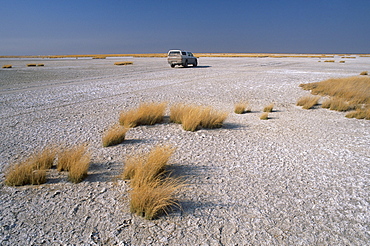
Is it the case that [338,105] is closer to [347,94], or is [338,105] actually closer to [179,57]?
[347,94]

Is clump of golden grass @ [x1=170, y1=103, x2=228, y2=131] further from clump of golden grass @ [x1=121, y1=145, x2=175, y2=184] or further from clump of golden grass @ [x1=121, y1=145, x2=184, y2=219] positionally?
clump of golden grass @ [x1=121, y1=145, x2=184, y2=219]

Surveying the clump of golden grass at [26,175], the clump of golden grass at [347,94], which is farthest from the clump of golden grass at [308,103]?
the clump of golden grass at [26,175]

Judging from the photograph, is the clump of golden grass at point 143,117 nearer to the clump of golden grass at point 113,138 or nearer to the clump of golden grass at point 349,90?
the clump of golden grass at point 113,138

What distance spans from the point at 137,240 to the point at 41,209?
1.36m

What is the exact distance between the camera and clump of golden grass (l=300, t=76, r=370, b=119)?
898 cm

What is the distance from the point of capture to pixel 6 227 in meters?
2.81

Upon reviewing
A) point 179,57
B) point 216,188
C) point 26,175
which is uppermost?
point 179,57

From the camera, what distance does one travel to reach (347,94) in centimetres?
1066

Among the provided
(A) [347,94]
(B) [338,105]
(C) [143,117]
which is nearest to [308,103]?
(B) [338,105]

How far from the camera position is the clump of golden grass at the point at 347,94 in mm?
8984

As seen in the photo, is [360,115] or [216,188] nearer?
[216,188]

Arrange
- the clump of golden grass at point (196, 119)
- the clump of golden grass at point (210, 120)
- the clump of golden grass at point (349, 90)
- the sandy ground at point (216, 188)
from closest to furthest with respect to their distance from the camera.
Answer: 1. the sandy ground at point (216, 188)
2. the clump of golden grass at point (196, 119)
3. the clump of golden grass at point (210, 120)
4. the clump of golden grass at point (349, 90)

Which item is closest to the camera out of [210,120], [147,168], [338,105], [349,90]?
[147,168]

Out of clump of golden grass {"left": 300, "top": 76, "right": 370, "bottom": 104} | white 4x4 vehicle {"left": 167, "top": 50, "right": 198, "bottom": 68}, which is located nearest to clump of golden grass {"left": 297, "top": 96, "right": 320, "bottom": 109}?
clump of golden grass {"left": 300, "top": 76, "right": 370, "bottom": 104}
